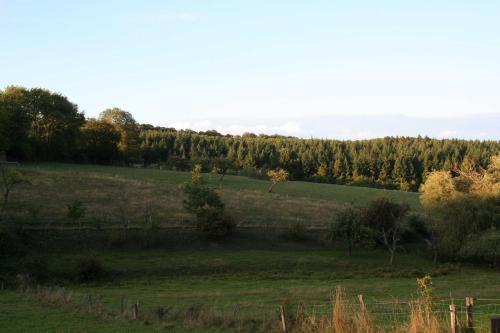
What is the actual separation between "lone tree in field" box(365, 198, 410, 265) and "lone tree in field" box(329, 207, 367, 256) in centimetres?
150

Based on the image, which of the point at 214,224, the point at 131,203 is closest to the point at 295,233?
the point at 214,224

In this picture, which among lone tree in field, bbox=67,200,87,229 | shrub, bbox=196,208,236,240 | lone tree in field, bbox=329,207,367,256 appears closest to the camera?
lone tree in field, bbox=67,200,87,229

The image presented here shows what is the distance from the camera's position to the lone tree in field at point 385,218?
5209 cm

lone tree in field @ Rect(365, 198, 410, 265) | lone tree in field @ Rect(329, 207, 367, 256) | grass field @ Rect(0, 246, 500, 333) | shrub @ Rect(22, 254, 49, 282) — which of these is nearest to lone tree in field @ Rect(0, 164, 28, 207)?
grass field @ Rect(0, 246, 500, 333)

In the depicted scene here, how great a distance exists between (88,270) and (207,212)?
636 inches

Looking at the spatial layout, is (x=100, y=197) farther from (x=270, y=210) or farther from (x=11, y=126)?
(x=11, y=126)

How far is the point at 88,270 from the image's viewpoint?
38.2 m

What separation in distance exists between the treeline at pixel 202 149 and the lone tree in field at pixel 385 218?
4279cm

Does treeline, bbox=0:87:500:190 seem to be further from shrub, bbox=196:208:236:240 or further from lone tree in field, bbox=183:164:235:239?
shrub, bbox=196:208:236:240

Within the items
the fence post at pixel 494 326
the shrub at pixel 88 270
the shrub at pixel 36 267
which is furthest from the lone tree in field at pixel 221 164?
the fence post at pixel 494 326

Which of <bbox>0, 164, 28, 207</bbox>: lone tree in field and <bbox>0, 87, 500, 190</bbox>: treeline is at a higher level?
<bbox>0, 87, 500, 190</bbox>: treeline

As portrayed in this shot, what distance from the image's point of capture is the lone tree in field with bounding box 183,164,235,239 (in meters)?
51.0

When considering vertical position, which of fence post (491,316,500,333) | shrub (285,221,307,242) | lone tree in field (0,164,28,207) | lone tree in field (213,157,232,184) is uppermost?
lone tree in field (213,157,232,184)

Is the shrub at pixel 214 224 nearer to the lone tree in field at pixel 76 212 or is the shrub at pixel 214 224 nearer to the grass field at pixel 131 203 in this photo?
the grass field at pixel 131 203
